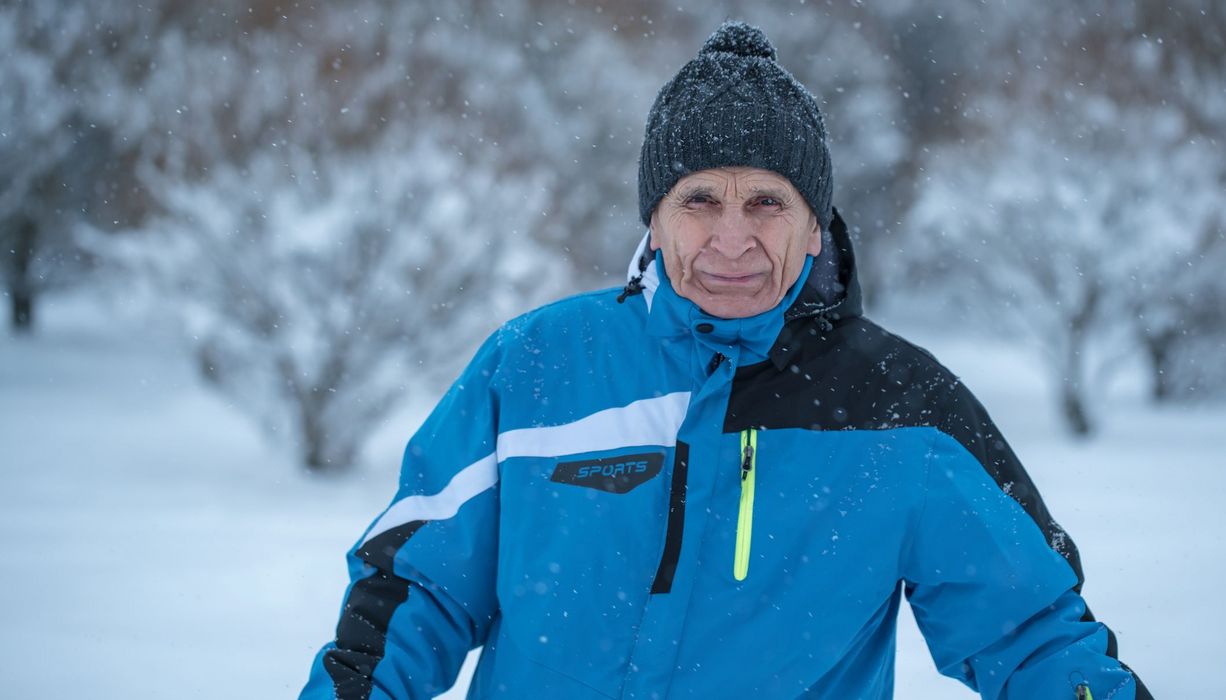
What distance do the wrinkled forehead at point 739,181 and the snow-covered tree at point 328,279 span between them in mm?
4667

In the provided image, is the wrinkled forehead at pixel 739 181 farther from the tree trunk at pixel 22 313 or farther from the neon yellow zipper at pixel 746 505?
the tree trunk at pixel 22 313

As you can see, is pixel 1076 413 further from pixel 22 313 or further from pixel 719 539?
pixel 22 313

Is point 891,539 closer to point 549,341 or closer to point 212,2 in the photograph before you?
point 549,341

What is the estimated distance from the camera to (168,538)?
4.70m

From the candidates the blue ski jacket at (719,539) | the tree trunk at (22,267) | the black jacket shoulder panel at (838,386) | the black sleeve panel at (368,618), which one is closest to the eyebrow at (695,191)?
the blue ski jacket at (719,539)

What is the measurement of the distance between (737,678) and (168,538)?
4.10 metres

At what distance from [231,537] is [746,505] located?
4.01m

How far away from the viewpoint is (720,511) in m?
1.41

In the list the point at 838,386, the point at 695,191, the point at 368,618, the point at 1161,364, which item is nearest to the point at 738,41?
the point at 695,191

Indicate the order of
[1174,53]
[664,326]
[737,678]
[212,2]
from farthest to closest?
[212,2] < [1174,53] < [664,326] < [737,678]

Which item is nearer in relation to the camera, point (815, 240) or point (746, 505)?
point (746, 505)

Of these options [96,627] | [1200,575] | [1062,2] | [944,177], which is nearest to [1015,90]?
[944,177]

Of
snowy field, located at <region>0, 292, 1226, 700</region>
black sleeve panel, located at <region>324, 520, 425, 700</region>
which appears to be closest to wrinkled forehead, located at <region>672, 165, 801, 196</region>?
black sleeve panel, located at <region>324, 520, 425, 700</region>

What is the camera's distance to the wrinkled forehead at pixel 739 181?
1539mm
